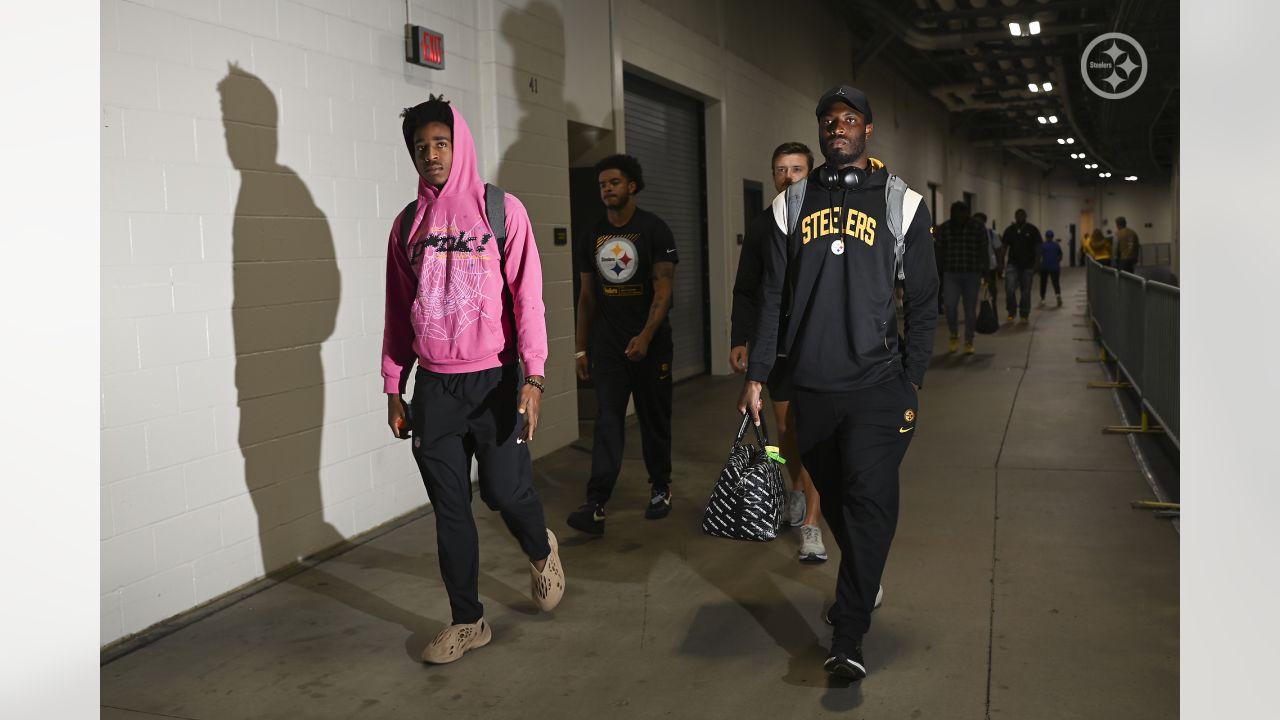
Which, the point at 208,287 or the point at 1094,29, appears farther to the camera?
the point at 1094,29

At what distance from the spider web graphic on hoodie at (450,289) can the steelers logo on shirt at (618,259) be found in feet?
5.74

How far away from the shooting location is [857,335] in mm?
3381

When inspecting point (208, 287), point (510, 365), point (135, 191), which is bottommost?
point (510, 365)

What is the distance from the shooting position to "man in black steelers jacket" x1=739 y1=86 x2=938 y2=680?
3.38 m

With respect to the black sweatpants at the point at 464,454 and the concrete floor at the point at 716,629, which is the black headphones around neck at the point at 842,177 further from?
the concrete floor at the point at 716,629

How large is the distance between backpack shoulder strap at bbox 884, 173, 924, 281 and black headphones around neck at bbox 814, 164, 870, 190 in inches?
4.2

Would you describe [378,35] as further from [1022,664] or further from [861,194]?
[1022,664]

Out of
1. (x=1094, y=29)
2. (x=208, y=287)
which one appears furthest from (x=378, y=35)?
(x=1094, y=29)

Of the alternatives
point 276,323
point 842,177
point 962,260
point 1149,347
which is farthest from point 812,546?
point 962,260

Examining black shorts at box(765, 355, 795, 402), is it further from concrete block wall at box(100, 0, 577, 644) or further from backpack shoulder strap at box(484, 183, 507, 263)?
concrete block wall at box(100, 0, 577, 644)

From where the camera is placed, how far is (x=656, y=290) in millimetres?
5324

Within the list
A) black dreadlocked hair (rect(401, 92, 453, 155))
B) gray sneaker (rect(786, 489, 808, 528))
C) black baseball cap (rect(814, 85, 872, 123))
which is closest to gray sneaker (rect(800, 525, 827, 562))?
gray sneaker (rect(786, 489, 808, 528))

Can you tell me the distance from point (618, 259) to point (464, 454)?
6.32 feet
